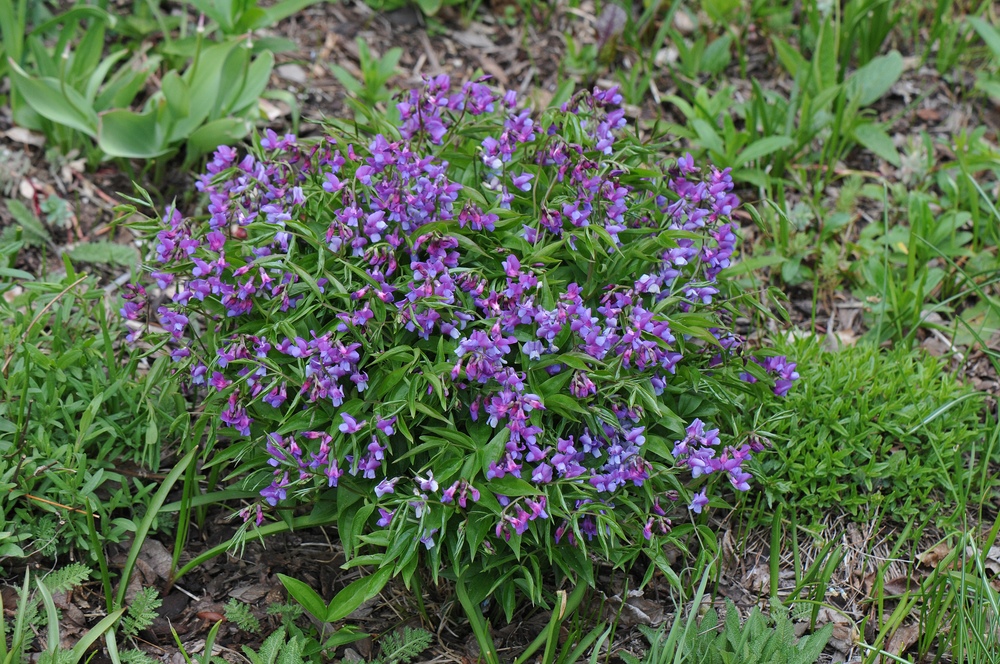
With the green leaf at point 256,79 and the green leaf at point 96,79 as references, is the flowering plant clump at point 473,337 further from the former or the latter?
the green leaf at point 96,79

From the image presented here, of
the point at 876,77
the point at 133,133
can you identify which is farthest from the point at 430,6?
the point at 876,77

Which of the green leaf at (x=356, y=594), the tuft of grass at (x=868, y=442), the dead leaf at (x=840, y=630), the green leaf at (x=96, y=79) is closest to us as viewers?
the green leaf at (x=356, y=594)

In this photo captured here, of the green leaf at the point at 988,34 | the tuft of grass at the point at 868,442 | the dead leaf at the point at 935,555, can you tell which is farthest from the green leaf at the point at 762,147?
the dead leaf at the point at 935,555

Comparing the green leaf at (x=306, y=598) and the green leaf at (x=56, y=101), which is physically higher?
the green leaf at (x=56, y=101)

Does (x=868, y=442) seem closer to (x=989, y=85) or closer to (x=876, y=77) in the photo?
(x=876, y=77)

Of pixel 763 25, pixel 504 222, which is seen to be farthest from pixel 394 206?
pixel 763 25

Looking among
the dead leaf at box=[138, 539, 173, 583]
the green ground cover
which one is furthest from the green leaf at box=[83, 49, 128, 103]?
the dead leaf at box=[138, 539, 173, 583]

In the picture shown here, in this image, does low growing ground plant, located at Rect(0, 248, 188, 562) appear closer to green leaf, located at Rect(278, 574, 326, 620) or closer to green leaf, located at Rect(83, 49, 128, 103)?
green leaf, located at Rect(278, 574, 326, 620)
